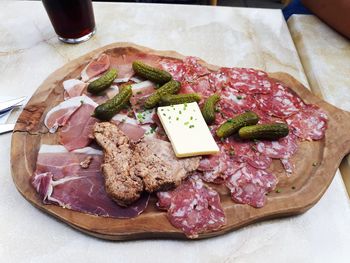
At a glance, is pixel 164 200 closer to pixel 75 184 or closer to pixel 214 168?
pixel 214 168

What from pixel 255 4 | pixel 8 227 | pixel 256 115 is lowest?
pixel 255 4

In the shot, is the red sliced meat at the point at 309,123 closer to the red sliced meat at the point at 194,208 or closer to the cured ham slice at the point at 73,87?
the red sliced meat at the point at 194,208

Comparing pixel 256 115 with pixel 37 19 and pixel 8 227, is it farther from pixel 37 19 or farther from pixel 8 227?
pixel 37 19

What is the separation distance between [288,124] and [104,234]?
940mm

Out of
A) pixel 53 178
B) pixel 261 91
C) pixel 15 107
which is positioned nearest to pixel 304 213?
pixel 261 91

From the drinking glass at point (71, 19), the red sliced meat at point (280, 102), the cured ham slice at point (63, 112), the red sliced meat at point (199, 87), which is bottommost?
the red sliced meat at point (280, 102)

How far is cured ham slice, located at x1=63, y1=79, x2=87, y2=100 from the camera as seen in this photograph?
1.60 m

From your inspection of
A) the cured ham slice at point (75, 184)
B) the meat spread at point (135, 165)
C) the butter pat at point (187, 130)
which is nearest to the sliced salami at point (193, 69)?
the butter pat at point (187, 130)

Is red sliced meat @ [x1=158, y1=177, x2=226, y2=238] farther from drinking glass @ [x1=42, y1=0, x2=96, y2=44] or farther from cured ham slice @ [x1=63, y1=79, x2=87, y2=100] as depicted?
drinking glass @ [x1=42, y1=0, x2=96, y2=44]

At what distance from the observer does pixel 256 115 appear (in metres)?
1.48

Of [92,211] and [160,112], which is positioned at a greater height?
[160,112]

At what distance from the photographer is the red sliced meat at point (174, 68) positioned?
1682 mm

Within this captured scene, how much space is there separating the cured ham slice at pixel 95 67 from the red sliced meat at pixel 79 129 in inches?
8.4

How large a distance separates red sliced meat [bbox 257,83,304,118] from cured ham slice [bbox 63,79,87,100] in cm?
86
